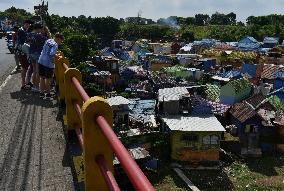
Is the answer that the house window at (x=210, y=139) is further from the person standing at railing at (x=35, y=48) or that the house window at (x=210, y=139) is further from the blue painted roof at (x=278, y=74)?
the blue painted roof at (x=278, y=74)

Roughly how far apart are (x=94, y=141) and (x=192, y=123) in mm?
25071

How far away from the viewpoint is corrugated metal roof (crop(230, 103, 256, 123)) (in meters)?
30.2

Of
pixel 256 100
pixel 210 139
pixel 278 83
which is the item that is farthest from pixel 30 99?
pixel 278 83

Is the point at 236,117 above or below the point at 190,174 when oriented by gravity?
above

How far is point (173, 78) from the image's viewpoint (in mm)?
44656

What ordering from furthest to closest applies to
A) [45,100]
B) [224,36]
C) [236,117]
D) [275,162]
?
[224,36] → [236,117] → [275,162] → [45,100]

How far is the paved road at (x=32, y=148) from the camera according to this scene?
147 inches

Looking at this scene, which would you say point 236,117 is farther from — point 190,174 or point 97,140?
point 97,140

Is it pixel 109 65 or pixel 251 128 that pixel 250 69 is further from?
pixel 251 128

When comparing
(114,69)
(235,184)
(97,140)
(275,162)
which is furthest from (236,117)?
(97,140)

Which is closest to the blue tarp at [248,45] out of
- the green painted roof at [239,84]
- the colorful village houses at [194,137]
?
the green painted roof at [239,84]

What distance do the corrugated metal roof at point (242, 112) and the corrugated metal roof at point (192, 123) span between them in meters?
3.19

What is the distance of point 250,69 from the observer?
47312mm

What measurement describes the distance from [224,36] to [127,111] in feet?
215
